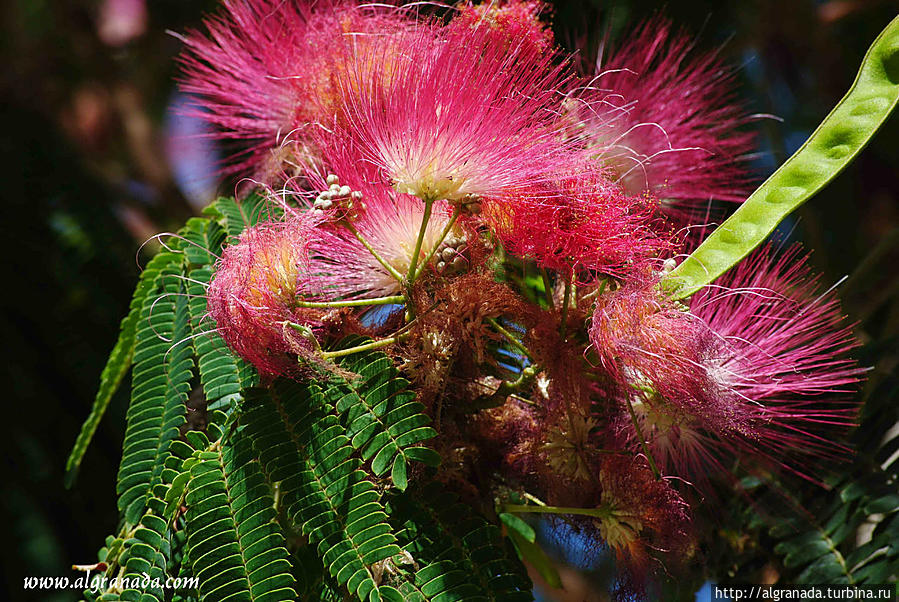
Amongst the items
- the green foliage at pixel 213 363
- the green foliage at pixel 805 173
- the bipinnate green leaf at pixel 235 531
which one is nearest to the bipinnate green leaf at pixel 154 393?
the green foliage at pixel 213 363

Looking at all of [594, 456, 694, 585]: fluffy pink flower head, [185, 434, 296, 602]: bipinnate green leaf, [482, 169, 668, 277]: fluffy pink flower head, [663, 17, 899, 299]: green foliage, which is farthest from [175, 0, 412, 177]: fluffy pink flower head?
[594, 456, 694, 585]: fluffy pink flower head

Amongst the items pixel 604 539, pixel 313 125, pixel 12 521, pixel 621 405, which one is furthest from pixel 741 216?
pixel 12 521

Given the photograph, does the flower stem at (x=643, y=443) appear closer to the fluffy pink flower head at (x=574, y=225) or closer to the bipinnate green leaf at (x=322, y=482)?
the fluffy pink flower head at (x=574, y=225)

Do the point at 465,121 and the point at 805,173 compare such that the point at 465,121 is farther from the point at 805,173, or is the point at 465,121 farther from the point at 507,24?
the point at 805,173

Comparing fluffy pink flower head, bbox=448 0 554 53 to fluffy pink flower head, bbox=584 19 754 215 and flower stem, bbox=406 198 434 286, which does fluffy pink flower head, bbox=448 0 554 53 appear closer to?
fluffy pink flower head, bbox=584 19 754 215

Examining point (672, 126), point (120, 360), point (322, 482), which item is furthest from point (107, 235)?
point (672, 126)

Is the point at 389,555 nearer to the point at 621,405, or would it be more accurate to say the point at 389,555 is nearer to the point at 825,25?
the point at 621,405
